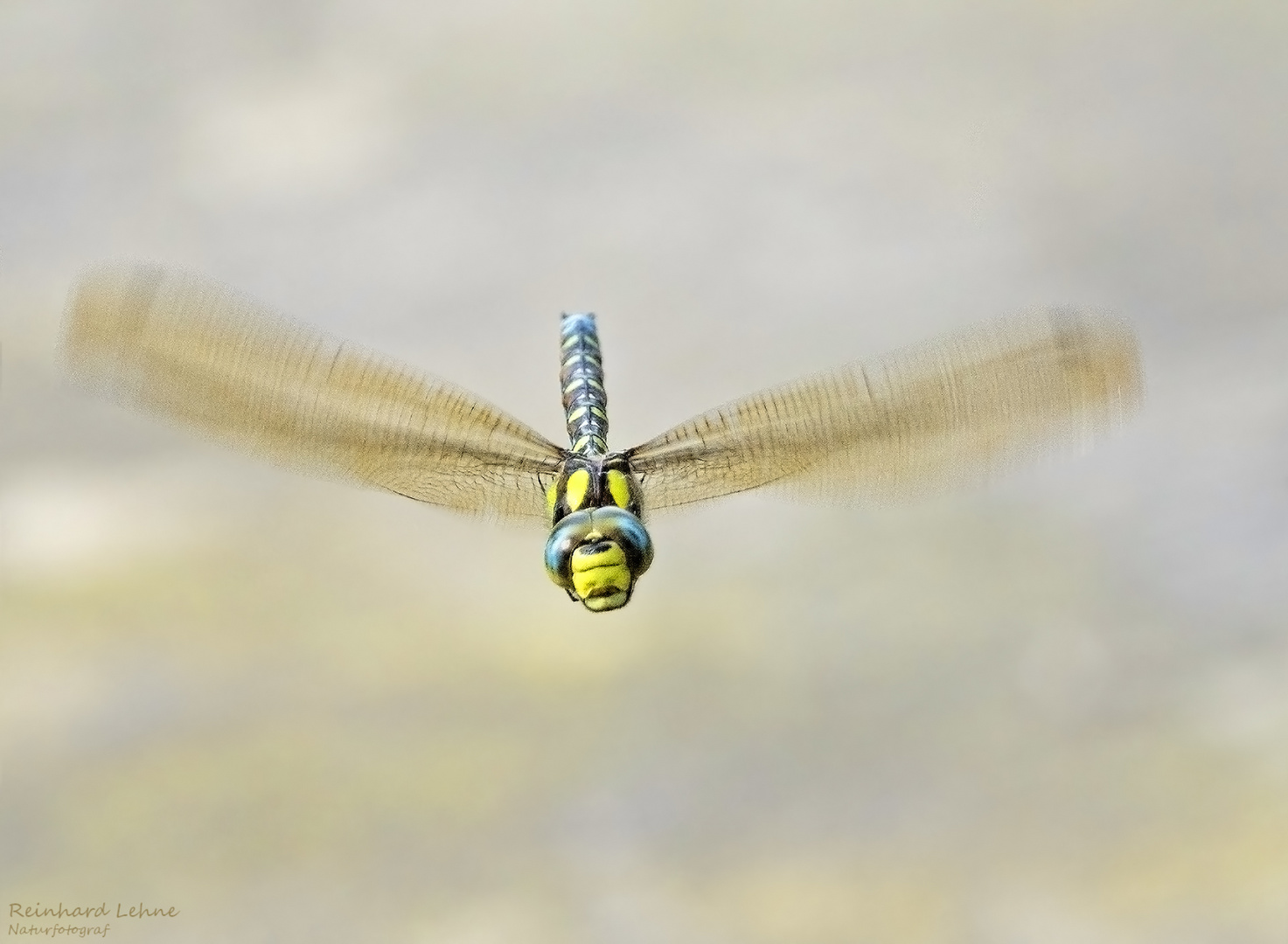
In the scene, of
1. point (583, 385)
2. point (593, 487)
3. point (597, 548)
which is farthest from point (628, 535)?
point (583, 385)

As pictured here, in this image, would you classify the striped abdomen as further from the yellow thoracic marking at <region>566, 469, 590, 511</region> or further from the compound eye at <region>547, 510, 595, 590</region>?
the compound eye at <region>547, 510, 595, 590</region>

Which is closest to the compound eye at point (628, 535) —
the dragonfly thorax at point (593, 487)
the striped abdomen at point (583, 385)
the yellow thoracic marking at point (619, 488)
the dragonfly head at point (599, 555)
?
the dragonfly head at point (599, 555)

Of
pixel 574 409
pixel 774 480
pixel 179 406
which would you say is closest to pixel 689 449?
pixel 774 480

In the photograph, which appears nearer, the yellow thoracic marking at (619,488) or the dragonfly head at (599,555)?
the dragonfly head at (599,555)

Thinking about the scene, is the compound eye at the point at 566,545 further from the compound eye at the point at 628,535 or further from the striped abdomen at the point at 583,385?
the striped abdomen at the point at 583,385

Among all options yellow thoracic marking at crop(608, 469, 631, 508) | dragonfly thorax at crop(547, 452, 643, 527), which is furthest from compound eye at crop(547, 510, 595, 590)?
yellow thoracic marking at crop(608, 469, 631, 508)

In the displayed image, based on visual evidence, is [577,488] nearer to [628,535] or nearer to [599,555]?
[628,535]
